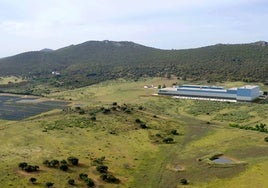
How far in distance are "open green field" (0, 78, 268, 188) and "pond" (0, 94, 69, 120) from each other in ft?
41.7

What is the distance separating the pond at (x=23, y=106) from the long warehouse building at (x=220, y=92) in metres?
39.8

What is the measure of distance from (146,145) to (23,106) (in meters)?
65.2

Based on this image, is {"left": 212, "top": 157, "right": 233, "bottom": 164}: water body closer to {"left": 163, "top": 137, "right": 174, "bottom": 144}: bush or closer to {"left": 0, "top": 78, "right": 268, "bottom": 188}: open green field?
{"left": 0, "top": 78, "right": 268, "bottom": 188}: open green field

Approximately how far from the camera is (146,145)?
79312mm

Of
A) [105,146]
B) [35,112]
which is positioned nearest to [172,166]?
[105,146]

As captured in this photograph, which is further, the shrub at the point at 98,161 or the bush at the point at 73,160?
the shrub at the point at 98,161

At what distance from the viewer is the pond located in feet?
372

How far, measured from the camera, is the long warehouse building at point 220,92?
128000 millimetres

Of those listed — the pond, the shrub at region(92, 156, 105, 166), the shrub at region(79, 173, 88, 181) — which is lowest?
the shrub at region(79, 173, 88, 181)

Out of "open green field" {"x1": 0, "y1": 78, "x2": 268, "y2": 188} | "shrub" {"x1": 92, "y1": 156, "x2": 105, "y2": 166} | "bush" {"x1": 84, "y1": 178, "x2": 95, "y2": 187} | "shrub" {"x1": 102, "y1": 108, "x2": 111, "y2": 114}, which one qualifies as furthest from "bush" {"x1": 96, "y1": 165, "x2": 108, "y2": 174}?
"shrub" {"x1": 102, "y1": 108, "x2": 111, "y2": 114}

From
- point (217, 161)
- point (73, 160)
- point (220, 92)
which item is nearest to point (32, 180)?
point (73, 160)

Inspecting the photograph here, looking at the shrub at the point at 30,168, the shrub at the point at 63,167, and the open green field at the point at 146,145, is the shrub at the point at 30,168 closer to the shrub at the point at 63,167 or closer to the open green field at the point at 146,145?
the open green field at the point at 146,145

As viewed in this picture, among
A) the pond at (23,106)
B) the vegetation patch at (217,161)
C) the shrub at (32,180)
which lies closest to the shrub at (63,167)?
the shrub at (32,180)

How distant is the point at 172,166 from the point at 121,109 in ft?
143
